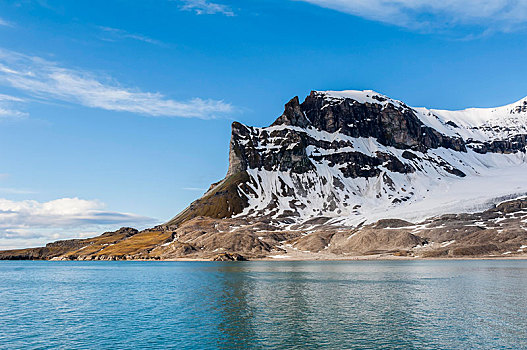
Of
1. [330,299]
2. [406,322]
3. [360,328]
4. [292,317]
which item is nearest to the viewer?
[360,328]

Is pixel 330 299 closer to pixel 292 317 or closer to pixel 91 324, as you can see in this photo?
pixel 292 317

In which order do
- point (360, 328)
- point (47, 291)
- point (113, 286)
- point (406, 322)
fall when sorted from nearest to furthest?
point (360, 328)
point (406, 322)
point (47, 291)
point (113, 286)

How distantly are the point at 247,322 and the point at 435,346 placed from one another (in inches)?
975

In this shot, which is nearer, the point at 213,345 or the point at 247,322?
the point at 213,345

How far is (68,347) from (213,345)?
15.5 meters

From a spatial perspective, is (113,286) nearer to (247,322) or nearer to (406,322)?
(247,322)

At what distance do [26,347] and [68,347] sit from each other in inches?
175

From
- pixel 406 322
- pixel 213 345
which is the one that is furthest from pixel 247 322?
pixel 406 322

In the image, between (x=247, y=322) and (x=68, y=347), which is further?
(x=247, y=322)

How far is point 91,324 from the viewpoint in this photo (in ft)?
206

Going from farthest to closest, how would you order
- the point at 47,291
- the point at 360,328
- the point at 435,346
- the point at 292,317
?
the point at 47,291
the point at 292,317
the point at 360,328
the point at 435,346

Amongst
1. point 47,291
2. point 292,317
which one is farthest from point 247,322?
point 47,291

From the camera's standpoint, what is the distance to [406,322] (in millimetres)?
60906

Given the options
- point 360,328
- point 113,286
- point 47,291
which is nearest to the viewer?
point 360,328
